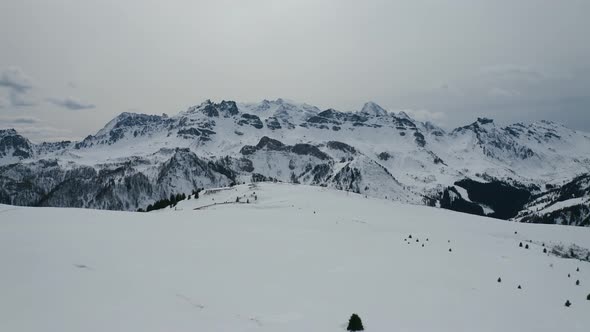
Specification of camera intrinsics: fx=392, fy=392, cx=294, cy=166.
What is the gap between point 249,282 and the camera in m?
19.2

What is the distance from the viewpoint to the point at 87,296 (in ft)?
46.4

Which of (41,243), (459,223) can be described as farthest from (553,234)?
(41,243)

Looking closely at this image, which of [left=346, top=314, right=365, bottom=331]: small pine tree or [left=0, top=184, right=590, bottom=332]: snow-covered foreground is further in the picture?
[left=346, top=314, right=365, bottom=331]: small pine tree

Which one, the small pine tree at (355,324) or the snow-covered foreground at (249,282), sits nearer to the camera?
the snow-covered foreground at (249,282)

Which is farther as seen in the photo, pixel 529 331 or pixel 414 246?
pixel 414 246

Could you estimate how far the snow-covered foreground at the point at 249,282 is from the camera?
45.5 ft

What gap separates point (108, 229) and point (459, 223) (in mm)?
52833

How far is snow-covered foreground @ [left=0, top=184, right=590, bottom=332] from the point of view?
1387cm

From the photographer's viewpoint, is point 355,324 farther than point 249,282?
No

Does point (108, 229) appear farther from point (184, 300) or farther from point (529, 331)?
point (529, 331)

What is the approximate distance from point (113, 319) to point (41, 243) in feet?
30.1

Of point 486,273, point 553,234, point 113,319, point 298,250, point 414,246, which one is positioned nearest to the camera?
point 113,319

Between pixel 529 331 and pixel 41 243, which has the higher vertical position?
pixel 41 243

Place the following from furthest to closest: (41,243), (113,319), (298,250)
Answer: (298,250) → (41,243) → (113,319)
